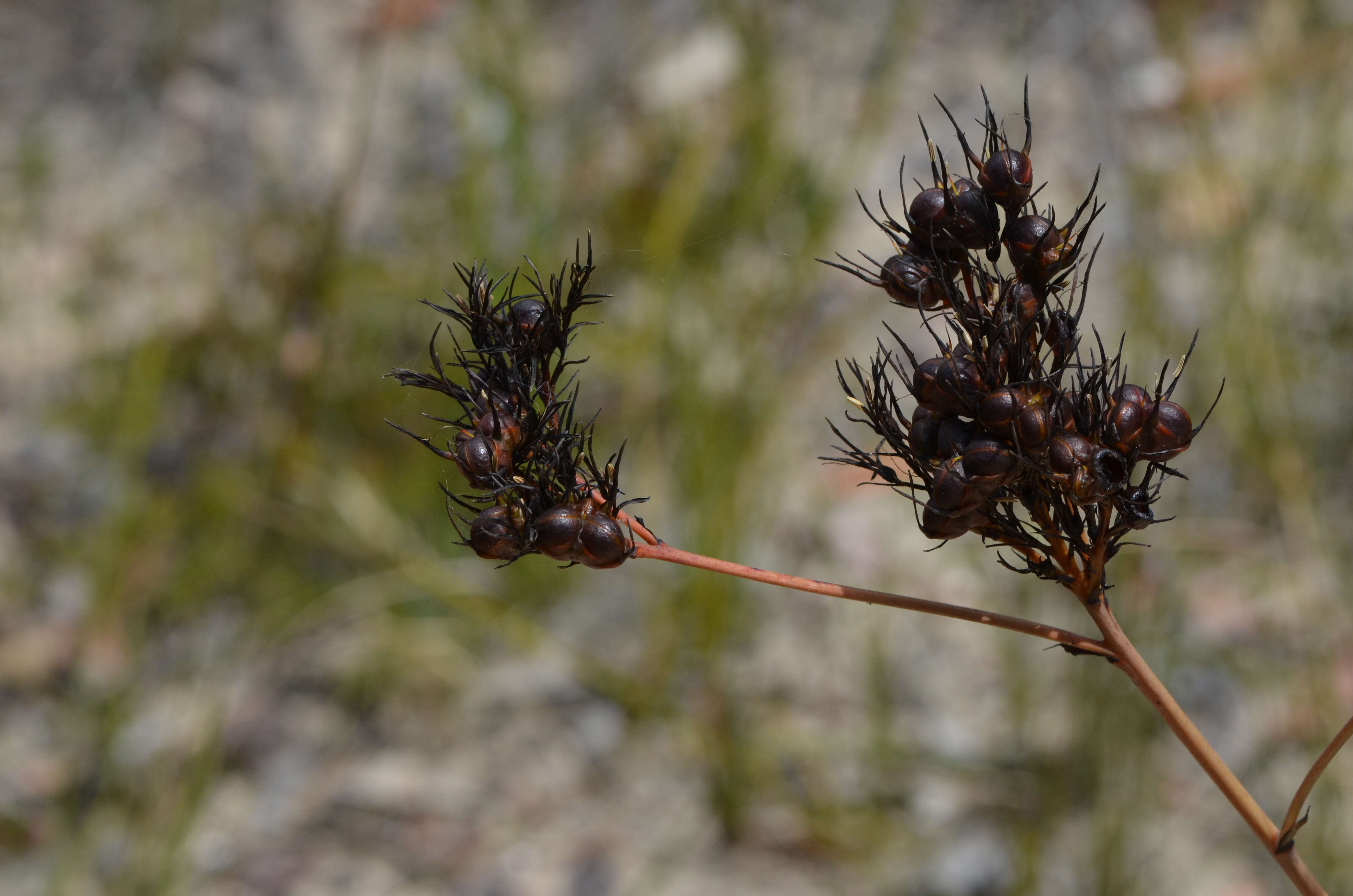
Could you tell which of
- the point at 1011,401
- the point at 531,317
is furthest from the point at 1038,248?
the point at 531,317

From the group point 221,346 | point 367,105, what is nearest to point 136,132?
point 367,105

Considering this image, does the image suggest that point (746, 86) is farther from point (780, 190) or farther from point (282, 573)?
point (282, 573)

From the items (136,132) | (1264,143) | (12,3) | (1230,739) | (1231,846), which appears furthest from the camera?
(12,3)

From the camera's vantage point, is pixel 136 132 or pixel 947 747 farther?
pixel 136 132

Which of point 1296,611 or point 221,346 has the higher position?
point 221,346

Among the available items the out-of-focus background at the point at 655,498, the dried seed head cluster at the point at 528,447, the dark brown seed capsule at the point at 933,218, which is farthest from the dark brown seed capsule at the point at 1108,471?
the out-of-focus background at the point at 655,498

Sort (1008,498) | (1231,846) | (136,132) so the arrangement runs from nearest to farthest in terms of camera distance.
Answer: (1008,498) < (1231,846) < (136,132)

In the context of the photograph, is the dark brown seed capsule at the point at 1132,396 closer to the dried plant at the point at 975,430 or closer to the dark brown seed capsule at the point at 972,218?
the dried plant at the point at 975,430

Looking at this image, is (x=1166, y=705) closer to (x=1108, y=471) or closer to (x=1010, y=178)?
(x=1108, y=471)
